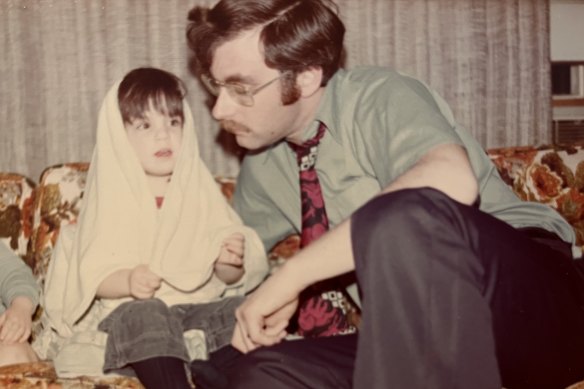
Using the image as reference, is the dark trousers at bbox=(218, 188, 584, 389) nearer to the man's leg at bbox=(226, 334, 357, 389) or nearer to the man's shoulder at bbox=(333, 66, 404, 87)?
the man's leg at bbox=(226, 334, 357, 389)

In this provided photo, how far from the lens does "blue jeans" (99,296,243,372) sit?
1.38 meters

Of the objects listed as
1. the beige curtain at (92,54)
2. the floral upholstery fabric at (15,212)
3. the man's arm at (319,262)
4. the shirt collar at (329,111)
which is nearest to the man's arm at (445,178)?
the man's arm at (319,262)

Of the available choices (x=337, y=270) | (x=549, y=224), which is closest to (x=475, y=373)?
(x=337, y=270)

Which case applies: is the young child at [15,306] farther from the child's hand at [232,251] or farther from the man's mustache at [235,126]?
the man's mustache at [235,126]

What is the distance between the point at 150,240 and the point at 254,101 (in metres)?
0.39

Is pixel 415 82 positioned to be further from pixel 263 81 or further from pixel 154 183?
pixel 154 183

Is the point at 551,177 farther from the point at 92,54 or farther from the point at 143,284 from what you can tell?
the point at 92,54

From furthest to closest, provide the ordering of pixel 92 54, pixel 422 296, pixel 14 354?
pixel 92 54, pixel 14 354, pixel 422 296

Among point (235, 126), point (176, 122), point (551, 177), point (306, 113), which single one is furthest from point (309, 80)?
point (551, 177)

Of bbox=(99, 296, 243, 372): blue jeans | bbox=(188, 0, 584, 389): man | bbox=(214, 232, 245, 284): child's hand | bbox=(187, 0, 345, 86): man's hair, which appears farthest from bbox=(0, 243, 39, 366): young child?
bbox=(187, 0, 345, 86): man's hair

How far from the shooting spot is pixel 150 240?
5.43 ft

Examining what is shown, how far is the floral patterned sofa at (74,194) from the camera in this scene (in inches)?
71.5

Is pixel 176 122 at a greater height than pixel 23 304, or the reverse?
pixel 176 122

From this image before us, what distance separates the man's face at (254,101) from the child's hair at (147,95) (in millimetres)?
128
